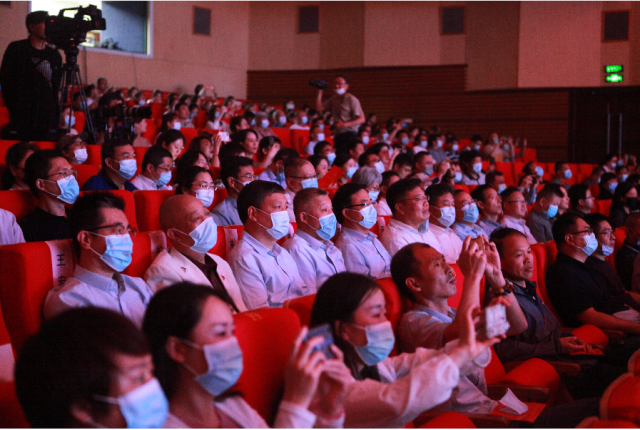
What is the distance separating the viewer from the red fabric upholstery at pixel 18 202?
2238 millimetres

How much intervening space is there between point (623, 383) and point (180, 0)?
9.97m

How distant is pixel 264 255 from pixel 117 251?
671mm

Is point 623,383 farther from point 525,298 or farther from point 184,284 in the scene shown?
point 184,284

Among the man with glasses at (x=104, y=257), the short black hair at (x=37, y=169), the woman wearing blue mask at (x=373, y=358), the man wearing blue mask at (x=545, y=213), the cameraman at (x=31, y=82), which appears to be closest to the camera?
the woman wearing blue mask at (x=373, y=358)

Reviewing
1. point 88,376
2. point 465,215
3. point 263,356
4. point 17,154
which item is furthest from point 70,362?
point 465,215

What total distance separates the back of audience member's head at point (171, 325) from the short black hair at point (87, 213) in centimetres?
63

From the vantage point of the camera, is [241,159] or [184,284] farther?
[241,159]

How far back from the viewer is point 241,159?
3.18 meters

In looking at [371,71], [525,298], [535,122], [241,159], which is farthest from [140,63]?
[525,298]

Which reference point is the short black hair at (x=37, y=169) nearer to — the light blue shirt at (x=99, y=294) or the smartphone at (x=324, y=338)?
the light blue shirt at (x=99, y=294)

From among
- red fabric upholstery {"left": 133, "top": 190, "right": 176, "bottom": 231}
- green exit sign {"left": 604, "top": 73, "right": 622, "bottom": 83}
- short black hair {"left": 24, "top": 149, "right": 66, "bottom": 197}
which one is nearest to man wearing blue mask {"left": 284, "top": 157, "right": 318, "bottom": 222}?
red fabric upholstery {"left": 133, "top": 190, "right": 176, "bottom": 231}

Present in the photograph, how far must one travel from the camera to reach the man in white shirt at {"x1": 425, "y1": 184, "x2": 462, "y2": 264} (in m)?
3.13

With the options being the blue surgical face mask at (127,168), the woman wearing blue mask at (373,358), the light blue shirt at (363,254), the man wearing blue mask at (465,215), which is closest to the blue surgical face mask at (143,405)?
the woman wearing blue mask at (373,358)

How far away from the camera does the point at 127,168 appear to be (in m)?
3.11
